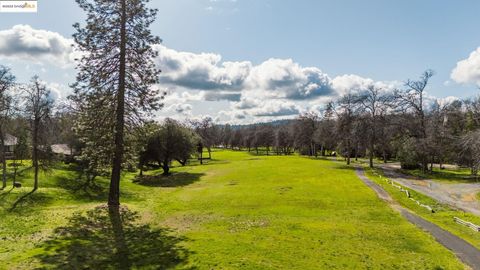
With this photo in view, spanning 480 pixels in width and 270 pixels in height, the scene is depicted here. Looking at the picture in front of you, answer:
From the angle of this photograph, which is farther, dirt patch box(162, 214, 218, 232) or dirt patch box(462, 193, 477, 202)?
dirt patch box(462, 193, 477, 202)

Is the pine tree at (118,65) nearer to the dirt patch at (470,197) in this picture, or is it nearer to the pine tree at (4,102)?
the pine tree at (4,102)

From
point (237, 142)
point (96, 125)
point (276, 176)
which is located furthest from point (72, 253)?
point (237, 142)

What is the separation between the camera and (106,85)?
27891mm

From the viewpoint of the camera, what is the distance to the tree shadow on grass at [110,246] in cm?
1556

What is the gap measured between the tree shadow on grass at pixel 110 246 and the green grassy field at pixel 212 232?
0.16 ft

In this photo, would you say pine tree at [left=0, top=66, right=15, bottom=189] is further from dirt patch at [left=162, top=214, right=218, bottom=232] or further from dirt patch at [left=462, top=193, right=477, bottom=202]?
dirt patch at [left=462, top=193, right=477, bottom=202]

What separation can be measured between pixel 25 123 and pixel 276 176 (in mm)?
36153

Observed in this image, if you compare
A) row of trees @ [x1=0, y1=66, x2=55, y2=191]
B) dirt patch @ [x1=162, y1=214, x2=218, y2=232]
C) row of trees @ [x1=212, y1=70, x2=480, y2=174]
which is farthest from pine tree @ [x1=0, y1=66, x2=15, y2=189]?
row of trees @ [x1=212, y1=70, x2=480, y2=174]

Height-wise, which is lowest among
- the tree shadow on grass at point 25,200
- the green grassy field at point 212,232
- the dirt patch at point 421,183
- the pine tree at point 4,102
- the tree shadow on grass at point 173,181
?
the tree shadow on grass at point 173,181

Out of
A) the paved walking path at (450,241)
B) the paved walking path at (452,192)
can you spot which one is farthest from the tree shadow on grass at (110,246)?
the paved walking path at (452,192)

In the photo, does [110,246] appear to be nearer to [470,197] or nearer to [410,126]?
[470,197]

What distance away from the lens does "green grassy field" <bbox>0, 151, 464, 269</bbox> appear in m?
16.4

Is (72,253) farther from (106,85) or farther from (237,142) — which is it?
(237,142)

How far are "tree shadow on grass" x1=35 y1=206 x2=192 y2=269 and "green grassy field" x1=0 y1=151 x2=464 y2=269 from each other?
5 centimetres
